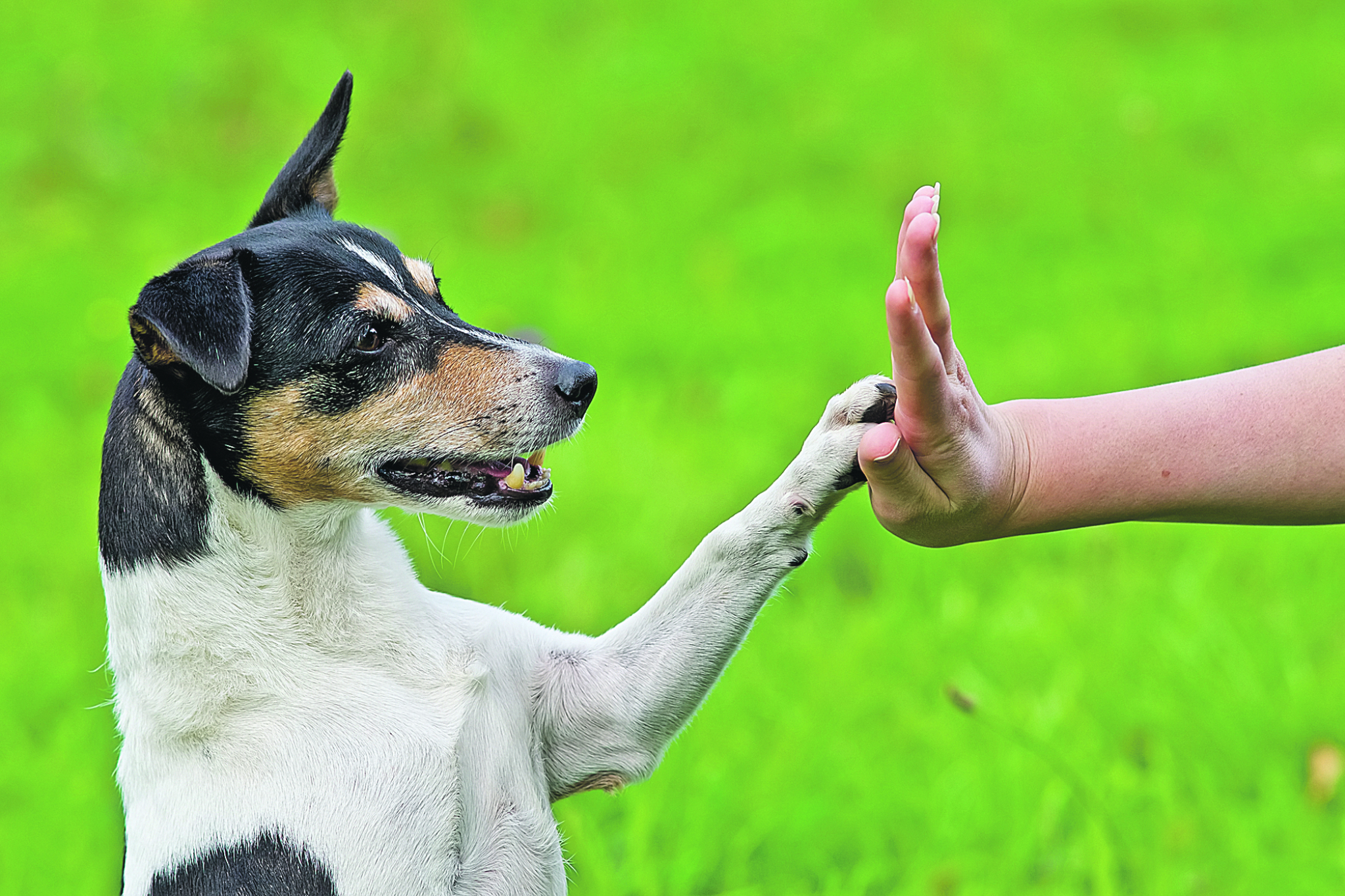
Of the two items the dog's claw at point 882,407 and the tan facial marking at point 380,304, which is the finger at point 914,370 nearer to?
the dog's claw at point 882,407

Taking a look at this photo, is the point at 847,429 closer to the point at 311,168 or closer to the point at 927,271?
the point at 927,271

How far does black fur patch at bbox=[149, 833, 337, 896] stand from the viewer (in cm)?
209

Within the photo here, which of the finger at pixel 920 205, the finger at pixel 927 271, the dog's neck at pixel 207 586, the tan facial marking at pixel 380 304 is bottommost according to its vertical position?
the dog's neck at pixel 207 586

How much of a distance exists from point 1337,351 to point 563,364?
139 cm

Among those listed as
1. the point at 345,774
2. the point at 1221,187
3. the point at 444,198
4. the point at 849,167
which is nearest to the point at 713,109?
the point at 849,167

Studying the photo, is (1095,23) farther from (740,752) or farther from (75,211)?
(740,752)

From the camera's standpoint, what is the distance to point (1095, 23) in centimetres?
1027

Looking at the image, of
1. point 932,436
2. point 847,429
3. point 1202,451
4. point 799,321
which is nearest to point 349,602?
point 847,429

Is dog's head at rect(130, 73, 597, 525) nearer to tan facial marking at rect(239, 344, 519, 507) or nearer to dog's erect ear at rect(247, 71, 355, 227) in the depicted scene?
tan facial marking at rect(239, 344, 519, 507)

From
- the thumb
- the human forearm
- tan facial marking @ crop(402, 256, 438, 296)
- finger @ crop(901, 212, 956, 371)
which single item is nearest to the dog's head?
tan facial marking @ crop(402, 256, 438, 296)

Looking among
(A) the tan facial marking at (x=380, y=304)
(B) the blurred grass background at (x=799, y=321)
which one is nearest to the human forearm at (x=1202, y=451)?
(A) the tan facial marking at (x=380, y=304)

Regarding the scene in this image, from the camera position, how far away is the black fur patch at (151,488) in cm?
228

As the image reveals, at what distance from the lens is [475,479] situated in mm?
2459

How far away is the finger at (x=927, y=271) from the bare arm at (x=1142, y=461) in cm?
12
